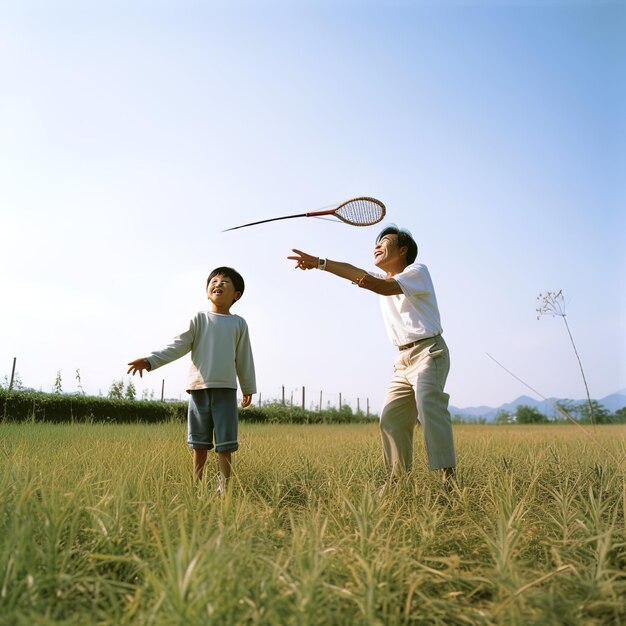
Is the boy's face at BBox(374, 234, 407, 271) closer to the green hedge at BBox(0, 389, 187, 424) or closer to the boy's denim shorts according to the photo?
the boy's denim shorts

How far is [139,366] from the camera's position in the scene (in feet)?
11.0

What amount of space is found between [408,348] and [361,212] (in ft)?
3.47

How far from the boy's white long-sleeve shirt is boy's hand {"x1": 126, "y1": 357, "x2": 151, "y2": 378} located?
1.3 inches

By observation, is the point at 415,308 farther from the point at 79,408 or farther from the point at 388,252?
the point at 79,408

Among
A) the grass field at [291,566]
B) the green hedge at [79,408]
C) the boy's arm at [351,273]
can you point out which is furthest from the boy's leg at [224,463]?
the green hedge at [79,408]

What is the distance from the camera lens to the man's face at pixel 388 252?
366 cm

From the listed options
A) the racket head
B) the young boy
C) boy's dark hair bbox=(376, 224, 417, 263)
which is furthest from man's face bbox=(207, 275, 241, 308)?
boy's dark hair bbox=(376, 224, 417, 263)

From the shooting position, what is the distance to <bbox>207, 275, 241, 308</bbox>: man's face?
363 cm

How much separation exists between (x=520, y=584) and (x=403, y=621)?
371 millimetres

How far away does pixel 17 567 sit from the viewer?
1604 mm

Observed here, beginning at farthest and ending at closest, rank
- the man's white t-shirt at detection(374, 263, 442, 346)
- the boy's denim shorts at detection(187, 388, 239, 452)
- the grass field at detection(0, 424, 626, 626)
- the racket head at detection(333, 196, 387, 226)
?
the racket head at detection(333, 196, 387, 226)
the boy's denim shorts at detection(187, 388, 239, 452)
the man's white t-shirt at detection(374, 263, 442, 346)
the grass field at detection(0, 424, 626, 626)

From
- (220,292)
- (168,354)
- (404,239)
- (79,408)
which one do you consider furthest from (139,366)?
(79,408)

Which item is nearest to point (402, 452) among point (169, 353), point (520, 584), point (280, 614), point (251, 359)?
point (251, 359)

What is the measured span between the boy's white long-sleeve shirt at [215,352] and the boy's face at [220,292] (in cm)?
7
